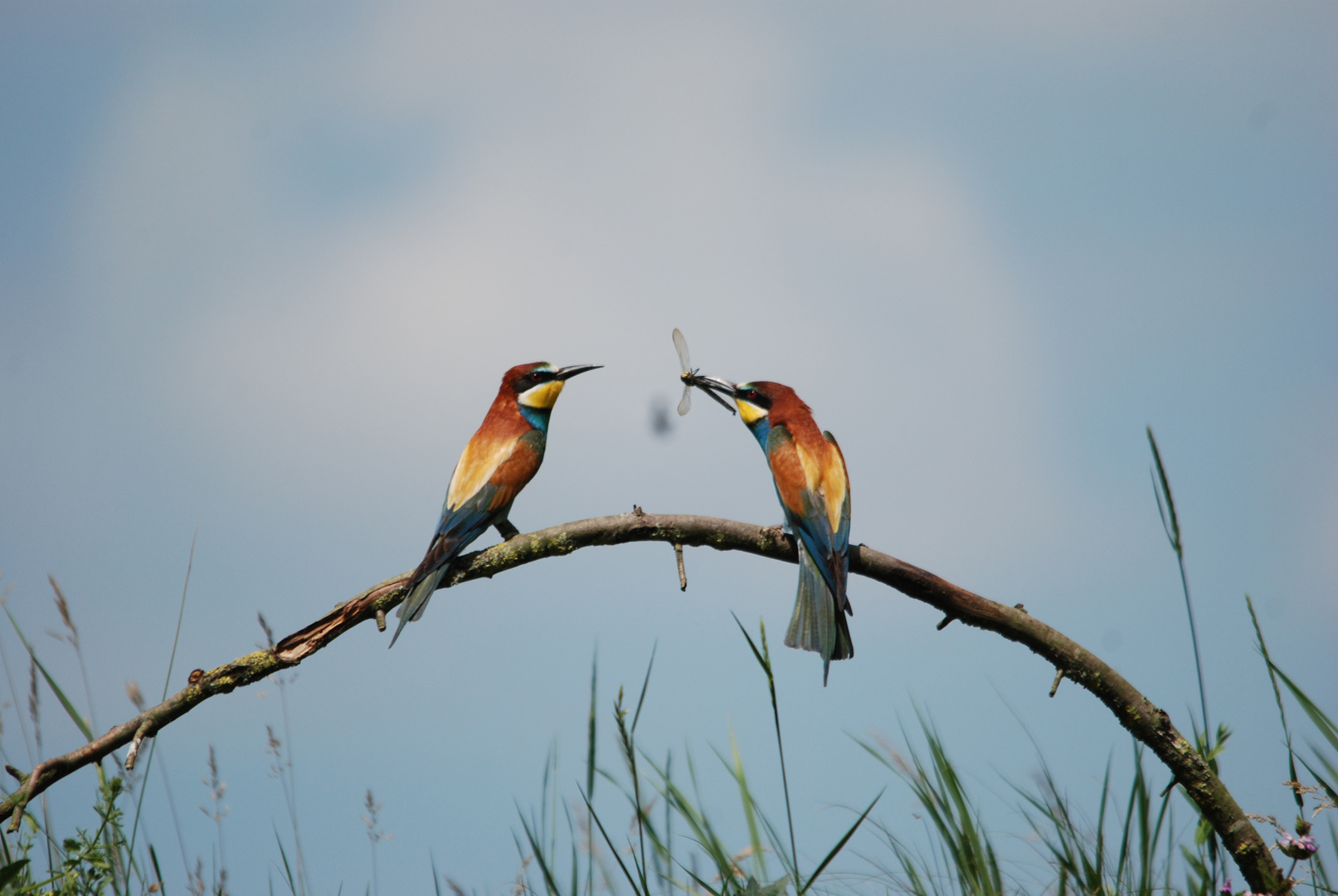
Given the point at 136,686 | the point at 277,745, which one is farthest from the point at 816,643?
the point at 136,686

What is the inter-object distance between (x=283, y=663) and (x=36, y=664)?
→ 0.71m

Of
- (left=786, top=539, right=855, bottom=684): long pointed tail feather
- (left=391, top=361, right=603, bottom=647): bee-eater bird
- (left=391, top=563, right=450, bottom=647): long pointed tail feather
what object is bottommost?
(left=786, top=539, right=855, bottom=684): long pointed tail feather

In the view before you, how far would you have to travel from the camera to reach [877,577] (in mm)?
2918

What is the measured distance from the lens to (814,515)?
307 centimetres

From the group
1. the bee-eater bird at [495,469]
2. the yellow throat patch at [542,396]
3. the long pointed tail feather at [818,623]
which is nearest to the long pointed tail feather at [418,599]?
the bee-eater bird at [495,469]

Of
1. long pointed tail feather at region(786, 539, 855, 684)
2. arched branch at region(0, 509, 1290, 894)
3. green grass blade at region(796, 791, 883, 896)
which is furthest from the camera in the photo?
long pointed tail feather at region(786, 539, 855, 684)

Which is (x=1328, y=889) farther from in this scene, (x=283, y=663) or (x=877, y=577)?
(x=283, y=663)

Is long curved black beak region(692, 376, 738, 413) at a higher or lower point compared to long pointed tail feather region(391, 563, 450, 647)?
higher

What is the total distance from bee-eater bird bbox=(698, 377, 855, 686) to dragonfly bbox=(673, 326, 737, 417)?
1.36 ft

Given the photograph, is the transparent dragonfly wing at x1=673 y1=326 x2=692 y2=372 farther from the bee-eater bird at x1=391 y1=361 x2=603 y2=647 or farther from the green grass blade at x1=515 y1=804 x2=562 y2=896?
the green grass blade at x1=515 y1=804 x2=562 y2=896

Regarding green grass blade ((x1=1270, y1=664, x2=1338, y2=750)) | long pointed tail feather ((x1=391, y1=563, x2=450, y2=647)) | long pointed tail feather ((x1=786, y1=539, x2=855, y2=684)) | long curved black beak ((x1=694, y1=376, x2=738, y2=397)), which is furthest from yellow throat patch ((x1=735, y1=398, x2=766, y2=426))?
green grass blade ((x1=1270, y1=664, x2=1338, y2=750))

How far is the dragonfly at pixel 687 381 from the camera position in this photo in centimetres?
411

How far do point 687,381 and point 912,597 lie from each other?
170cm

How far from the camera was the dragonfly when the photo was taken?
162 inches
